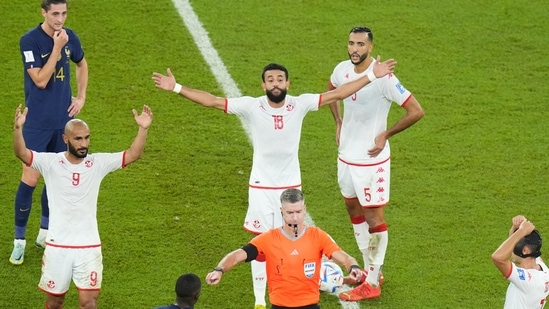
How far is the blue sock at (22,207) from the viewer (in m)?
10.8

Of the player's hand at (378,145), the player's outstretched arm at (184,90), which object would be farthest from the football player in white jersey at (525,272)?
the player's outstretched arm at (184,90)

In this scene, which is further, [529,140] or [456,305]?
[529,140]

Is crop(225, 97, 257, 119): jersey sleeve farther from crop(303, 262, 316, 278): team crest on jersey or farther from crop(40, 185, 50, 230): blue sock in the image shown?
crop(40, 185, 50, 230): blue sock

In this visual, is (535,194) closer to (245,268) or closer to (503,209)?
(503,209)

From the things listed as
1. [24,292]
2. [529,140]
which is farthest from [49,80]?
[529,140]

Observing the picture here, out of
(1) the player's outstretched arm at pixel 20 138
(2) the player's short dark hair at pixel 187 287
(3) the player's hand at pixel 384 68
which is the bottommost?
(2) the player's short dark hair at pixel 187 287

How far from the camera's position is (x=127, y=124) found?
1339 centimetres

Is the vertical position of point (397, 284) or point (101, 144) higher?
point (101, 144)

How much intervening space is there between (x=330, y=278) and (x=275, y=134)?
1548mm

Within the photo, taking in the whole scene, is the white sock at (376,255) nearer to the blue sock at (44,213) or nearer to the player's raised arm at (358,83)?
the player's raised arm at (358,83)

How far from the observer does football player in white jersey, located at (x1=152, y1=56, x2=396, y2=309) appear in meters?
9.83

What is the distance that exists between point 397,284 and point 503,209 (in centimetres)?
186

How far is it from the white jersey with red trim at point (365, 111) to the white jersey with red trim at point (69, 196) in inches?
99.6

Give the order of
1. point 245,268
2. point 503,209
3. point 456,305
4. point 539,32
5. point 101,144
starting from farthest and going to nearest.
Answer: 1. point 539,32
2. point 101,144
3. point 503,209
4. point 245,268
5. point 456,305
